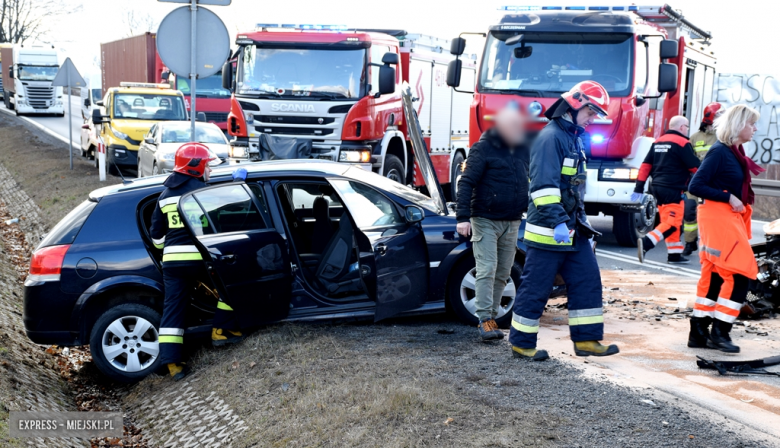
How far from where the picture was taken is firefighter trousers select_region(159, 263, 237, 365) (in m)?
5.94

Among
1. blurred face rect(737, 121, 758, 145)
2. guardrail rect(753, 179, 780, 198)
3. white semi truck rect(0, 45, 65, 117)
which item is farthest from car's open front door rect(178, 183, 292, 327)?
white semi truck rect(0, 45, 65, 117)

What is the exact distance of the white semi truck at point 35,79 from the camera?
133ft

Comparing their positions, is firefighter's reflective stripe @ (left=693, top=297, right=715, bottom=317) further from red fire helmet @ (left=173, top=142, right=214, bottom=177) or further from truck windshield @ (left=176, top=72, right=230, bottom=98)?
truck windshield @ (left=176, top=72, right=230, bottom=98)

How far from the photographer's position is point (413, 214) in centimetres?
644

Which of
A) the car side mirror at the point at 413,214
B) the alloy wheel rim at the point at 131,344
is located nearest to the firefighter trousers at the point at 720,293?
the car side mirror at the point at 413,214

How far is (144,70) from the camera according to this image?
27.8m

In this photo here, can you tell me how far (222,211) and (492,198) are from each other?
6.66 ft

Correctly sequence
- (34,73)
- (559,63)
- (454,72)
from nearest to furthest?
1. (559,63)
2. (454,72)
3. (34,73)

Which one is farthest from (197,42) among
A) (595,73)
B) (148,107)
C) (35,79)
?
(35,79)

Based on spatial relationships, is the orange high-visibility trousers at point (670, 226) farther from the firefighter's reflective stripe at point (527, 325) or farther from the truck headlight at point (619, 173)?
the firefighter's reflective stripe at point (527, 325)

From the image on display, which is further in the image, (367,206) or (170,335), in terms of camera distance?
(367,206)

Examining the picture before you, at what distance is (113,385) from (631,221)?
26.5 ft

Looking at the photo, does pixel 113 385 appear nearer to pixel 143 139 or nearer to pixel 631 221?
pixel 631 221

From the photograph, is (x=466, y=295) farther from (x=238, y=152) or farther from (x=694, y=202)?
(x=238, y=152)
